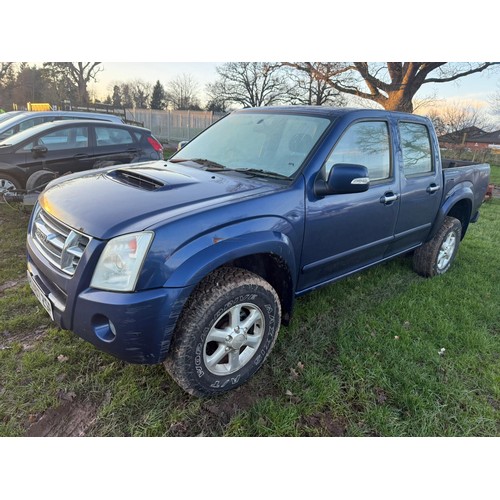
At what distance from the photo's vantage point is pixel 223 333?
2.30m

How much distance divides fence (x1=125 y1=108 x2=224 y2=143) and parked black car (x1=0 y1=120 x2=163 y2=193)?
533 inches

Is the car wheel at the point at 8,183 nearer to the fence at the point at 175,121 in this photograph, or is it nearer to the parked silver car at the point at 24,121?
A: the parked silver car at the point at 24,121

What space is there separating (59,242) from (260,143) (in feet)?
5.60

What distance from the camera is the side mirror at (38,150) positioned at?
599 cm

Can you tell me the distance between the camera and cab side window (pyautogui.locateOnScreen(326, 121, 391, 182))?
290cm

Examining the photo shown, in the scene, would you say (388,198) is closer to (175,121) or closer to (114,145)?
(114,145)

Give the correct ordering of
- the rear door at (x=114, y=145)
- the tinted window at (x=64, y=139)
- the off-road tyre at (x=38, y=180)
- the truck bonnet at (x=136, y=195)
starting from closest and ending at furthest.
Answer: the truck bonnet at (x=136, y=195)
the off-road tyre at (x=38, y=180)
the tinted window at (x=64, y=139)
the rear door at (x=114, y=145)

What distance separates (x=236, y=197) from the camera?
2359 mm

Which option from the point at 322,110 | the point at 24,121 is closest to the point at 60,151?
the point at 24,121

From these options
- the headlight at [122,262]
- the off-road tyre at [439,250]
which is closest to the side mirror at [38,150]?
the headlight at [122,262]

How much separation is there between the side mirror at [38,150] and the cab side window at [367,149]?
17.0ft

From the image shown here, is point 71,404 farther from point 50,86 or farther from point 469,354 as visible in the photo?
point 50,86

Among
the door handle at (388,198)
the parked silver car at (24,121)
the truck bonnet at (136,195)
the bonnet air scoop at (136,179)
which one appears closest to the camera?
the truck bonnet at (136,195)

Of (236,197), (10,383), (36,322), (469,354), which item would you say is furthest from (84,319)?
(469,354)
